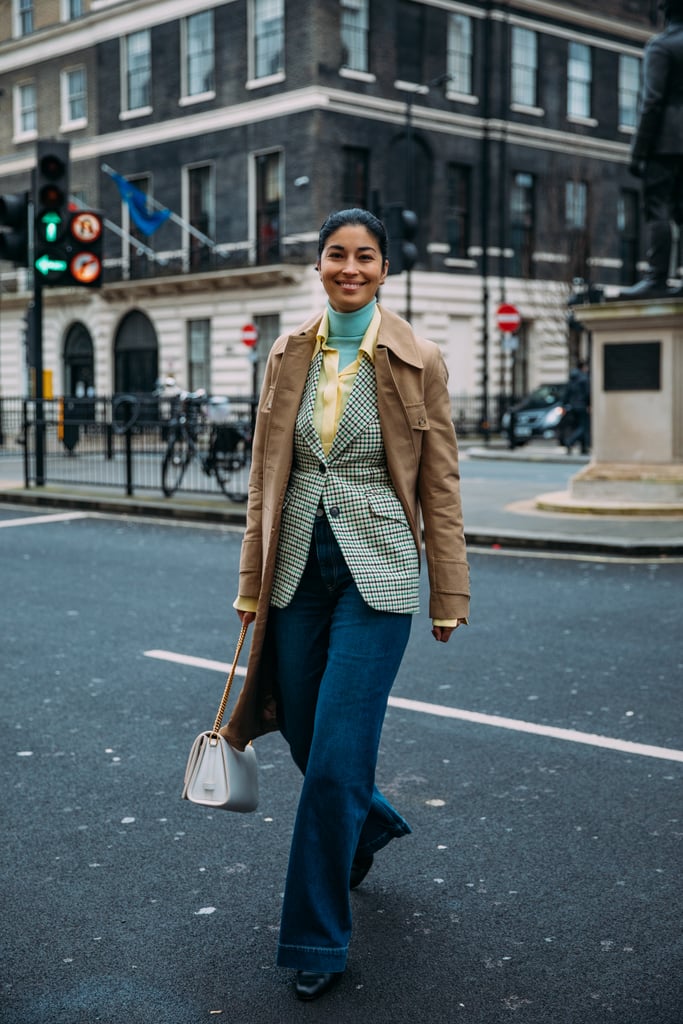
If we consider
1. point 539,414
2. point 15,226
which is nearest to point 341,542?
point 15,226

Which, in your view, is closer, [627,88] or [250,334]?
[250,334]

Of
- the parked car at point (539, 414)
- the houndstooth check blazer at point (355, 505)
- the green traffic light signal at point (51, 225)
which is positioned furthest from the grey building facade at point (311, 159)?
the houndstooth check blazer at point (355, 505)

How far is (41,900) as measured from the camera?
393 centimetres

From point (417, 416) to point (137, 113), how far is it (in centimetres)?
3889

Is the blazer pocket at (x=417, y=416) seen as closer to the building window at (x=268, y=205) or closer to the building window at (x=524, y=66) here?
the building window at (x=268, y=205)

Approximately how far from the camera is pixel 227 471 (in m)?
15.9

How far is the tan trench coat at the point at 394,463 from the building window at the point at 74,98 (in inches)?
1615

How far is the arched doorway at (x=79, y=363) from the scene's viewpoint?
4169 cm

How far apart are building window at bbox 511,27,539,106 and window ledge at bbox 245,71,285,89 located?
27.0ft

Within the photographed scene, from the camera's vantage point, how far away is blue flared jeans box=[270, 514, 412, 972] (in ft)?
10.9

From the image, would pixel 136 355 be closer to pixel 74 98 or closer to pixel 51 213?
pixel 74 98

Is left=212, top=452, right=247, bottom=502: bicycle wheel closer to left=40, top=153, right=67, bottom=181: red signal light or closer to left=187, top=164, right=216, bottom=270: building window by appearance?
left=40, top=153, right=67, bottom=181: red signal light

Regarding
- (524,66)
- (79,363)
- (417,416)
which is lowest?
(417,416)

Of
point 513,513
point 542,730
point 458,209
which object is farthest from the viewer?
point 458,209
